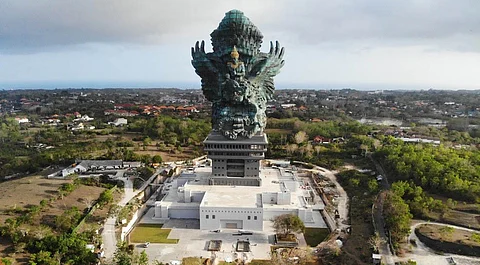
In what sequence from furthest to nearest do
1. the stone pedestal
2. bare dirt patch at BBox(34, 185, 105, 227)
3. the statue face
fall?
the stone pedestal
the statue face
bare dirt patch at BBox(34, 185, 105, 227)

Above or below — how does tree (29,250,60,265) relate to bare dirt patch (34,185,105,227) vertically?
below

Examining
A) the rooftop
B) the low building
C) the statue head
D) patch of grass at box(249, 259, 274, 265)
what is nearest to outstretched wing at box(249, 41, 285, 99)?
the statue head

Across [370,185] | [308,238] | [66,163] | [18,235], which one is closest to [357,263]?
[308,238]

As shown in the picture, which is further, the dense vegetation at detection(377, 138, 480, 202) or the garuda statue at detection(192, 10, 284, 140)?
the garuda statue at detection(192, 10, 284, 140)

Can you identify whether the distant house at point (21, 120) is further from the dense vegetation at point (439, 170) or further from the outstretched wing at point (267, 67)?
the dense vegetation at point (439, 170)

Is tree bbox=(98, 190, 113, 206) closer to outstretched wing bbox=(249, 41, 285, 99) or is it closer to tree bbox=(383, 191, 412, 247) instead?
outstretched wing bbox=(249, 41, 285, 99)

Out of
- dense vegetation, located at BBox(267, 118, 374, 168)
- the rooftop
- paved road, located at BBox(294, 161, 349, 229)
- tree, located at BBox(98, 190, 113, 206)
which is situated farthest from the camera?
dense vegetation, located at BBox(267, 118, 374, 168)

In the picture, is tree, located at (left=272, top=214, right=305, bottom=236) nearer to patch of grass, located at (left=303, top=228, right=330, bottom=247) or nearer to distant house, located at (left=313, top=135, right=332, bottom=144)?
patch of grass, located at (left=303, top=228, right=330, bottom=247)

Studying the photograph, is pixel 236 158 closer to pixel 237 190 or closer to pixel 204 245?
pixel 237 190

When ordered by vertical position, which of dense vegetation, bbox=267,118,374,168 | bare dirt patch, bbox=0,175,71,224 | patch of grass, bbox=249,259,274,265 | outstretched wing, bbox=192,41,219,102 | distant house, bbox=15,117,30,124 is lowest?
patch of grass, bbox=249,259,274,265
